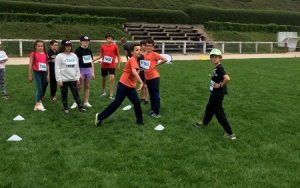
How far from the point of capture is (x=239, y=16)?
35469 millimetres

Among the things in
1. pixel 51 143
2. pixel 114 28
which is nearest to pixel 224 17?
pixel 114 28

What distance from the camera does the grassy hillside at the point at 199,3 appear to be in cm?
3064

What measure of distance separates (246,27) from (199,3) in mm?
5938

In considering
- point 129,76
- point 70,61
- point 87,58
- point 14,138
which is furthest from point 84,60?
point 14,138

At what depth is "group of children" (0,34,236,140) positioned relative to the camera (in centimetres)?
626

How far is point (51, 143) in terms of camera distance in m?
5.92

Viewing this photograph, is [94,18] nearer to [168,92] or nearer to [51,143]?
[168,92]

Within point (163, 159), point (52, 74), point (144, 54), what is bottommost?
point (163, 159)

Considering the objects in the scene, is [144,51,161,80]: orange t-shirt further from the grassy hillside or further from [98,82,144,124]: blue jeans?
the grassy hillside

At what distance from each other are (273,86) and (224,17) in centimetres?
2450

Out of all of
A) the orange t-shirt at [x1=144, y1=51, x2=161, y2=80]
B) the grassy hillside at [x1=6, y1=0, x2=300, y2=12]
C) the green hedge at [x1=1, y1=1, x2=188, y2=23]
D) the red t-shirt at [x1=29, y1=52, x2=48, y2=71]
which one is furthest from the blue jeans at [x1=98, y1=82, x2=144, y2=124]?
the grassy hillside at [x1=6, y1=0, x2=300, y2=12]

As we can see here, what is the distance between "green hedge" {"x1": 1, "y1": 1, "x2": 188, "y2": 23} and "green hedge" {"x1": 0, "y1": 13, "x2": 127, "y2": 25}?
1115 millimetres

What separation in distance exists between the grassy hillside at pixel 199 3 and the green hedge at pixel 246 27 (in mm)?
3988

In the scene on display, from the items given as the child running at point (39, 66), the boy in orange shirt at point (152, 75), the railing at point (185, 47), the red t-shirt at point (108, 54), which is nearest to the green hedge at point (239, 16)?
the railing at point (185, 47)
